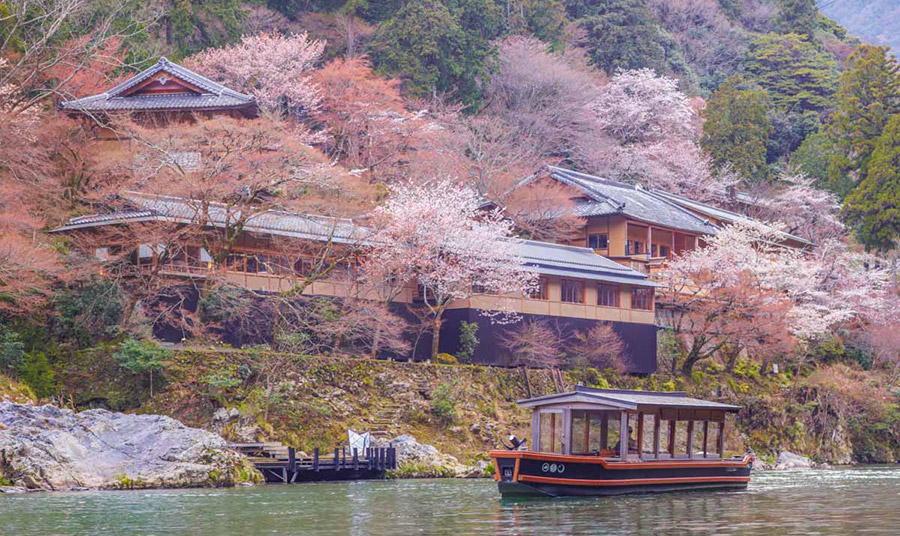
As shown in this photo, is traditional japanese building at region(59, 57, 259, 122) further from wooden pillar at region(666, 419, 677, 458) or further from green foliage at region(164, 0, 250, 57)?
wooden pillar at region(666, 419, 677, 458)

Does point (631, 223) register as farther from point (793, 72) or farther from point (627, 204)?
point (793, 72)

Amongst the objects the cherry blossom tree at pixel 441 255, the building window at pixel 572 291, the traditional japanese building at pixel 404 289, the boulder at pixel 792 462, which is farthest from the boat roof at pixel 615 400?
the boulder at pixel 792 462

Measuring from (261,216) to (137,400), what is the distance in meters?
8.79

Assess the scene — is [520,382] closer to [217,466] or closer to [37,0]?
[217,466]

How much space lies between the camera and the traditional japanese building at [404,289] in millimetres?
35406

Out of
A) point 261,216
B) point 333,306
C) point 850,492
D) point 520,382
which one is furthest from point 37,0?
point 850,492

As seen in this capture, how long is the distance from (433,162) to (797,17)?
46676mm

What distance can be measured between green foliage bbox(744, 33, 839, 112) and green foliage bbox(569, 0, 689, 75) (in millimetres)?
9369

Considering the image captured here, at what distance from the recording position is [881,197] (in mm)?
52500

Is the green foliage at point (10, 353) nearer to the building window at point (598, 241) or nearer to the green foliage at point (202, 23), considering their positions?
the green foliage at point (202, 23)

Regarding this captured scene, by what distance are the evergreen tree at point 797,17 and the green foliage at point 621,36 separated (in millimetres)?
16750

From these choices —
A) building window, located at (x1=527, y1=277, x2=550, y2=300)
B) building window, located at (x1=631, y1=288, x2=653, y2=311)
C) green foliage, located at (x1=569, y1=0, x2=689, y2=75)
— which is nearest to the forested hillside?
green foliage, located at (x1=569, y1=0, x2=689, y2=75)

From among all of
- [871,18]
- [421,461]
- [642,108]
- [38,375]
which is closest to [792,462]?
[421,461]

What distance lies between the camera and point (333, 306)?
121 ft
